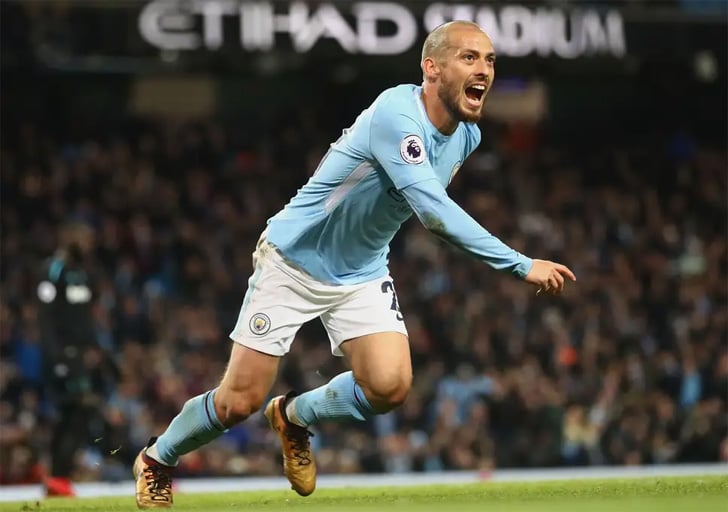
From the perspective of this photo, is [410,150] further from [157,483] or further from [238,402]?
[157,483]

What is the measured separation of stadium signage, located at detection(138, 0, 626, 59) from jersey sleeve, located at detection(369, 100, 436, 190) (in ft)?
29.7

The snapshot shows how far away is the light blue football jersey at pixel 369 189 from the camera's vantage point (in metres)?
6.56

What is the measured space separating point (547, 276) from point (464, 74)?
42.2 inches

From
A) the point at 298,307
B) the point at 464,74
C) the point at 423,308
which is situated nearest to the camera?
the point at 464,74

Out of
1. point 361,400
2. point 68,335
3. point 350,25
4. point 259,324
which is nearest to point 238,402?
point 259,324

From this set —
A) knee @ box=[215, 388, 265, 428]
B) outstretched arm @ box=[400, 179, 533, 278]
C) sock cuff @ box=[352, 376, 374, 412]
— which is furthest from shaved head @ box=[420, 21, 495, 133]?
knee @ box=[215, 388, 265, 428]

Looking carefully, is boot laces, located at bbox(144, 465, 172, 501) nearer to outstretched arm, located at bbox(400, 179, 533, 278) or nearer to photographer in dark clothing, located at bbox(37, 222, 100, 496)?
outstretched arm, located at bbox(400, 179, 533, 278)

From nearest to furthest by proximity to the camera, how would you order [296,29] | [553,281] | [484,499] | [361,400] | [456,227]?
[553,281] → [456,227] → [361,400] → [484,499] → [296,29]

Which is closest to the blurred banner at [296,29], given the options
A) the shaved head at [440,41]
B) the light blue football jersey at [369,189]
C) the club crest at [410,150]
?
the light blue football jersey at [369,189]

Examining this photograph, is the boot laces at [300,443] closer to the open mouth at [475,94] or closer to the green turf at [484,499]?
the green turf at [484,499]

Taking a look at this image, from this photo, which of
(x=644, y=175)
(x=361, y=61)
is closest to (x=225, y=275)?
(x=361, y=61)

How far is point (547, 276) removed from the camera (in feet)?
20.6

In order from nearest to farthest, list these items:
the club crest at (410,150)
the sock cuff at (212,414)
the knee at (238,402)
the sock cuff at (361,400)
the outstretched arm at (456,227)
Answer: the outstretched arm at (456,227)
the club crest at (410,150)
the knee at (238,402)
the sock cuff at (212,414)
the sock cuff at (361,400)

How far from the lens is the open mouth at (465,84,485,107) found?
671cm
